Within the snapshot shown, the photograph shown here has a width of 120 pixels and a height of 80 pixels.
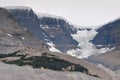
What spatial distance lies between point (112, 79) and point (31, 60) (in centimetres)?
3076

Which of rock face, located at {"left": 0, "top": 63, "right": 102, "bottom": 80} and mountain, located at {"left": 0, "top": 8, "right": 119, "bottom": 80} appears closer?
rock face, located at {"left": 0, "top": 63, "right": 102, "bottom": 80}

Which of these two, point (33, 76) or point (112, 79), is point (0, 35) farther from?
point (33, 76)

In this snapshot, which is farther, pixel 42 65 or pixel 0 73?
pixel 42 65

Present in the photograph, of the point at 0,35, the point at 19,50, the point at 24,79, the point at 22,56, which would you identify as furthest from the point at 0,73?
the point at 0,35

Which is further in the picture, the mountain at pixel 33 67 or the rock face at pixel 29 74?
the mountain at pixel 33 67

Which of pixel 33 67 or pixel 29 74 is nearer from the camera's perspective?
pixel 29 74

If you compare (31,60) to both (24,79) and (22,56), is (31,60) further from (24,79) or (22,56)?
(24,79)

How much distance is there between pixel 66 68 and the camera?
146 m

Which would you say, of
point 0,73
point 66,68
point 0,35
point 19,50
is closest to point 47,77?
point 0,73

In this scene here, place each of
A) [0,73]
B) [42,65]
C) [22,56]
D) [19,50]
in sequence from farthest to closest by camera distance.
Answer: [19,50] < [22,56] < [42,65] < [0,73]

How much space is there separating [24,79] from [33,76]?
5.38 meters

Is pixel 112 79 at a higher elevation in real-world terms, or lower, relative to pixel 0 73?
lower

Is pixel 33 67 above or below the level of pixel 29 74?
below

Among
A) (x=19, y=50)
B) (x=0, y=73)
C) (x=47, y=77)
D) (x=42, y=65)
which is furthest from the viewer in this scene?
(x=19, y=50)
